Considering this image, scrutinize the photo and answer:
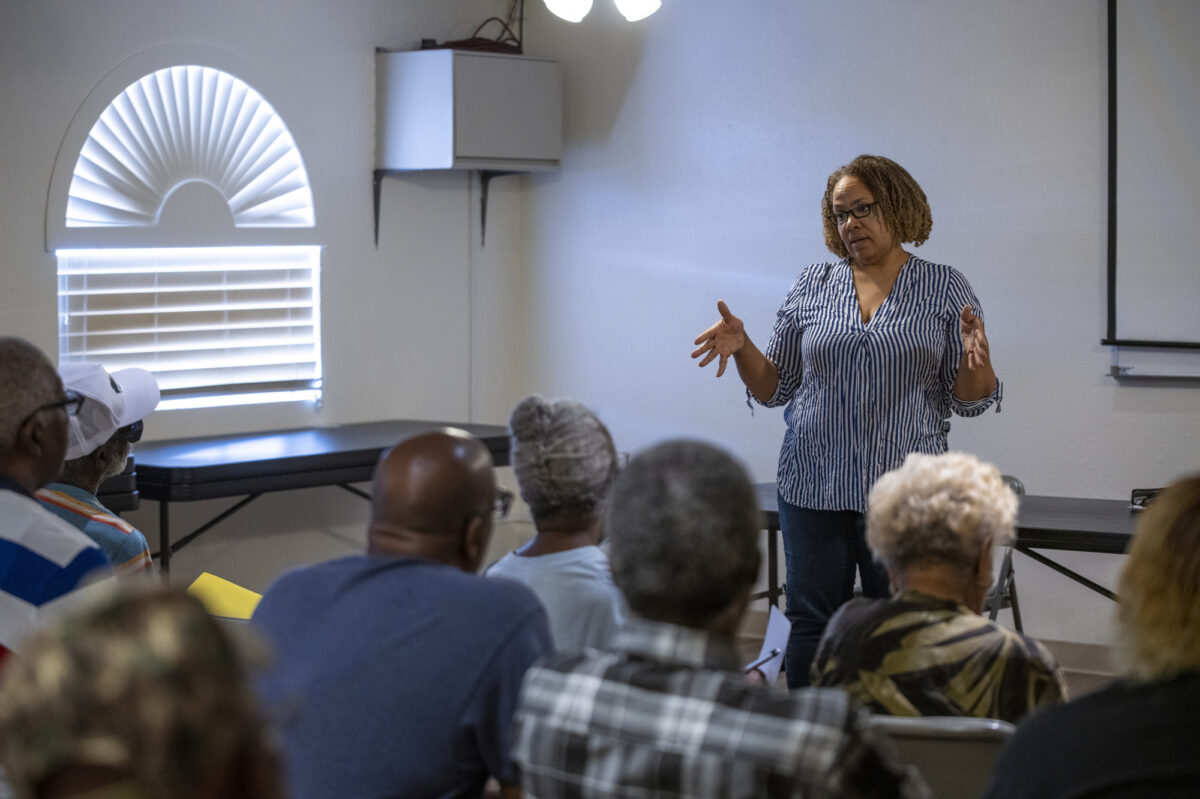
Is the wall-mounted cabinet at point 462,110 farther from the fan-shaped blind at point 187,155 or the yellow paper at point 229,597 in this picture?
the yellow paper at point 229,597

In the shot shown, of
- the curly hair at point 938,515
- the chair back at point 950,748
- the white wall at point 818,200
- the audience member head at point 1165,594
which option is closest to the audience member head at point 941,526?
the curly hair at point 938,515

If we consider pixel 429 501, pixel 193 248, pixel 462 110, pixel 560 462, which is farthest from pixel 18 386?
pixel 462 110

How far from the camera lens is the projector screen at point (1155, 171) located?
13.6 feet

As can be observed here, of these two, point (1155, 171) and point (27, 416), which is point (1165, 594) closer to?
point (27, 416)

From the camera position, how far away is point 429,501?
1669mm

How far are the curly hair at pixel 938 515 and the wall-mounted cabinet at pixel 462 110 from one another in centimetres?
→ 332

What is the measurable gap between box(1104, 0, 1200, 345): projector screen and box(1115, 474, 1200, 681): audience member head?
10.6ft

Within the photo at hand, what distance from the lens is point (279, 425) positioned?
4828mm

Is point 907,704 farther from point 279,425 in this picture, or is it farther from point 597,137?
point 597,137

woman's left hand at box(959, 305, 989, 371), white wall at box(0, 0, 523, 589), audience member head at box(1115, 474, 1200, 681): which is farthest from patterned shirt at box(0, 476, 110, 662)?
white wall at box(0, 0, 523, 589)

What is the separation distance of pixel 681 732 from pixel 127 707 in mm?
627

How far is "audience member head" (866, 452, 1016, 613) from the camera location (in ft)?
6.03

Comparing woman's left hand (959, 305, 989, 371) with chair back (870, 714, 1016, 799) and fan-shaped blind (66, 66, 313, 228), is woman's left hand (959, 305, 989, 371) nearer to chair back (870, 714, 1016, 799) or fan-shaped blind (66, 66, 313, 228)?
chair back (870, 714, 1016, 799)

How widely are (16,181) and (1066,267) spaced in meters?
3.38
